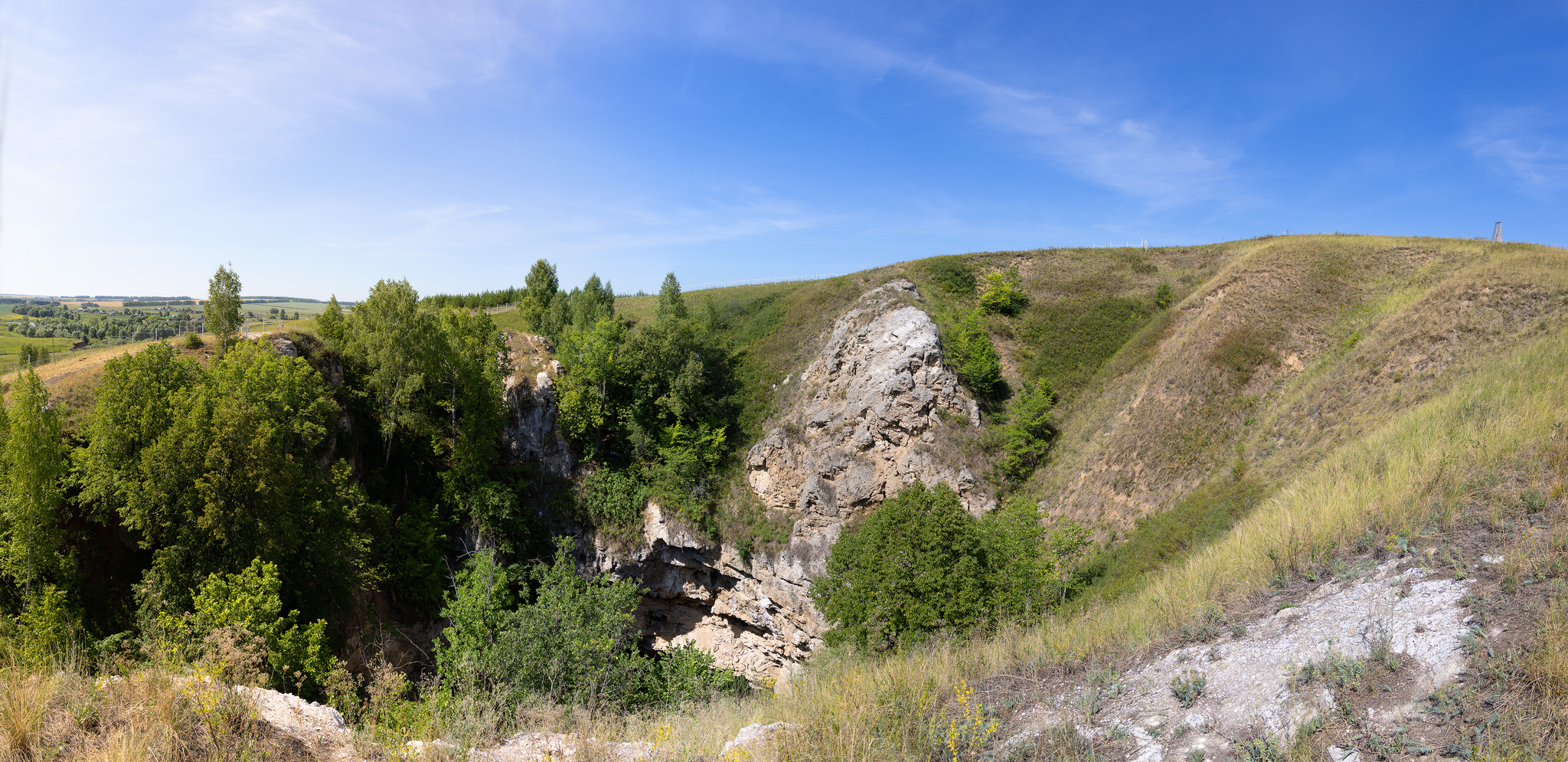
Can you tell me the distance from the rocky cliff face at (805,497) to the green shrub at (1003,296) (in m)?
8.00

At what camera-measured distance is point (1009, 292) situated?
133 feet

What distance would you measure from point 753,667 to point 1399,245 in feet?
136

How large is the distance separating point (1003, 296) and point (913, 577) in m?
27.4

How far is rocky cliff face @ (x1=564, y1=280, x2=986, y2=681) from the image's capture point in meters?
30.3

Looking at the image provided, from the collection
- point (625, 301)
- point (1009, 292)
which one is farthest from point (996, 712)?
point (625, 301)

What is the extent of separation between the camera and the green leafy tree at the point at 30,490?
14180mm

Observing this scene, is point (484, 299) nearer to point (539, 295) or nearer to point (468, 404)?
point (539, 295)

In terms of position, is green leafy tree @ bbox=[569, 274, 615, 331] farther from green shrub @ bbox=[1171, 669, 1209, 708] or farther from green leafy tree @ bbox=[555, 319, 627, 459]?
green shrub @ bbox=[1171, 669, 1209, 708]

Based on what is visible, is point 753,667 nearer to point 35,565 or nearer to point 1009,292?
point 35,565

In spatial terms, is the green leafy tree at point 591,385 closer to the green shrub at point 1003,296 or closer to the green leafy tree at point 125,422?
the green leafy tree at point 125,422

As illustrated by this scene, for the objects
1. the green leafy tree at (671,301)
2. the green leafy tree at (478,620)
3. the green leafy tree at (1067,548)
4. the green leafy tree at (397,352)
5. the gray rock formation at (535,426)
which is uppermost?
the green leafy tree at (671,301)

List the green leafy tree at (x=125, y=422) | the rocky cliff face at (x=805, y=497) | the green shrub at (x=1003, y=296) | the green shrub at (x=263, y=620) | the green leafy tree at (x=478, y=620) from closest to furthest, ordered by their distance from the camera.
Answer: the green shrub at (x=263, y=620) → the green leafy tree at (x=125, y=422) → the green leafy tree at (x=478, y=620) → the rocky cliff face at (x=805, y=497) → the green shrub at (x=1003, y=296)

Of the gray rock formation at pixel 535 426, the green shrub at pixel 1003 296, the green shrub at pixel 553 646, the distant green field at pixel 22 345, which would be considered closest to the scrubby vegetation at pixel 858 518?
the green shrub at pixel 553 646

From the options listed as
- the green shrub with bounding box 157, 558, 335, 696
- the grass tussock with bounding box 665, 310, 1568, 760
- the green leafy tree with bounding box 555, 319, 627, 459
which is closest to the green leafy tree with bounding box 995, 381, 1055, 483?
the grass tussock with bounding box 665, 310, 1568, 760
